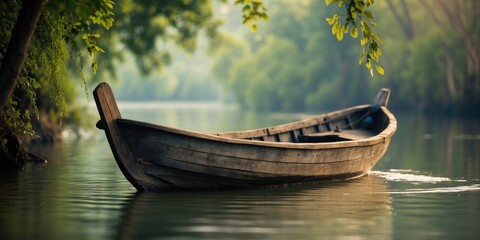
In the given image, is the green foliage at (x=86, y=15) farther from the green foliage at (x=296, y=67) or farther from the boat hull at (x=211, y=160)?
the green foliage at (x=296, y=67)

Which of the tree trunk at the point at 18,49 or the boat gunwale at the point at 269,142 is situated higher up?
the tree trunk at the point at 18,49

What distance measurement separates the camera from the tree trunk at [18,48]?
13.0 metres

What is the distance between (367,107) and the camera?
84.5ft

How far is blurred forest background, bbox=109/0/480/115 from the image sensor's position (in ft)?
195

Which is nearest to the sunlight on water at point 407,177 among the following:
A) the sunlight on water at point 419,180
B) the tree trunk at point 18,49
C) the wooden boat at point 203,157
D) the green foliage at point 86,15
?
the sunlight on water at point 419,180

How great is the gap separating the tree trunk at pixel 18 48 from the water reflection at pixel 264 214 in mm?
2483

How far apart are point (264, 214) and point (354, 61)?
71.3 meters

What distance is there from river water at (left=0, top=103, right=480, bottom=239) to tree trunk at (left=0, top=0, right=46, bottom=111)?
6.24ft

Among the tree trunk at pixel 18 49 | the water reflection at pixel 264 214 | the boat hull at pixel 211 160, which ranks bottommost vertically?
the water reflection at pixel 264 214

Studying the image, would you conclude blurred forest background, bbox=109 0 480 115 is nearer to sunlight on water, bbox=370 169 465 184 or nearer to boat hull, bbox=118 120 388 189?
sunlight on water, bbox=370 169 465 184

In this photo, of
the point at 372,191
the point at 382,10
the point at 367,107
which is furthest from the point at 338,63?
the point at 372,191

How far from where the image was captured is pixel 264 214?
14047 millimetres

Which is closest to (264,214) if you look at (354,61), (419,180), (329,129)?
(419,180)

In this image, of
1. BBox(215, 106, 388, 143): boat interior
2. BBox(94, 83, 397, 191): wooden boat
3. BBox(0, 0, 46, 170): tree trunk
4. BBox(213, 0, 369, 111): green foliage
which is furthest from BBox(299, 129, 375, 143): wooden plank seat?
BBox(213, 0, 369, 111): green foliage
